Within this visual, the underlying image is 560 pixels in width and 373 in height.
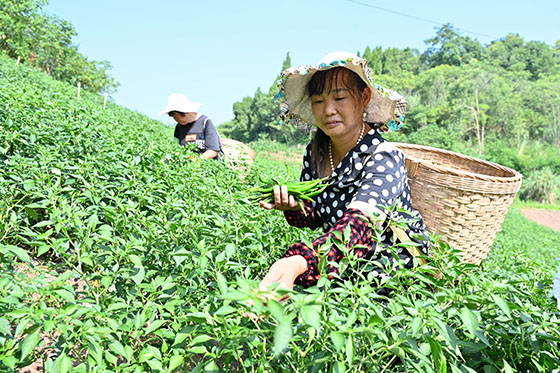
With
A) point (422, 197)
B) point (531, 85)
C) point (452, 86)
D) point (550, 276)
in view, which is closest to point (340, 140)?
point (422, 197)

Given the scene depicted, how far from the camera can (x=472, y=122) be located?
44.9 m

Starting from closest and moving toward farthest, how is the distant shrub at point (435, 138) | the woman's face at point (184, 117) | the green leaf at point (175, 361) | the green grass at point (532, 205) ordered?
the green leaf at point (175, 361), the woman's face at point (184, 117), the green grass at point (532, 205), the distant shrub at point (435, 138)

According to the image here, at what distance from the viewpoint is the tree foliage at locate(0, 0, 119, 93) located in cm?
2786

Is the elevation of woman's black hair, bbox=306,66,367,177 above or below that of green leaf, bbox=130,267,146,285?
above

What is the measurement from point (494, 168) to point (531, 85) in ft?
203

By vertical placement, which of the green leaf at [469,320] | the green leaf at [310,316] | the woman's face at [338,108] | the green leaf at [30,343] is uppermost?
the woman's face at [338,108]

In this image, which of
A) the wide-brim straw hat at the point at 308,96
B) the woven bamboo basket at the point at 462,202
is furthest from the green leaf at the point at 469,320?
the woven bamboo basket at the point at 462,202

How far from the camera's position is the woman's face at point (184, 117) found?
4773 millimetres

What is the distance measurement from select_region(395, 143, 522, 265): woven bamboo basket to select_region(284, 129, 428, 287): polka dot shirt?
1.02 ft

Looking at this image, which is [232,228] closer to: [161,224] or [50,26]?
[161,224]

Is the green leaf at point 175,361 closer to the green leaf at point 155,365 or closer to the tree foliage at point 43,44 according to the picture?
the green leaf at point 155,365

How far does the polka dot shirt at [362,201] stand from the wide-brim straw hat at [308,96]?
0.45 ft

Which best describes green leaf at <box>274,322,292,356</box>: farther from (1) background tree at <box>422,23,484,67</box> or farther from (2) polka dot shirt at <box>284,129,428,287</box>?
(1) background tree at <box>422,23,484,67</box>

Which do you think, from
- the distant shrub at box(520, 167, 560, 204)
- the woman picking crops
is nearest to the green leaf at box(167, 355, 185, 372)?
the woman picking crops
